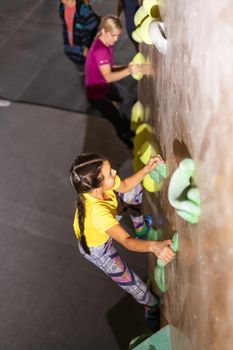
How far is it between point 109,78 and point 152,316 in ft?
5.33

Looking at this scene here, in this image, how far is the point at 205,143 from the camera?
1144 millimetres

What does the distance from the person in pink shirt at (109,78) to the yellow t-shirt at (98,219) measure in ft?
2.88

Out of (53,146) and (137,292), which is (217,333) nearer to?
(137,292)

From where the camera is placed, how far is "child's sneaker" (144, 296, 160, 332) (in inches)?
104

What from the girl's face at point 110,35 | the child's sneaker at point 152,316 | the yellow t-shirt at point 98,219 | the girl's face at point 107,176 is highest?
the girl's face at point 110,35

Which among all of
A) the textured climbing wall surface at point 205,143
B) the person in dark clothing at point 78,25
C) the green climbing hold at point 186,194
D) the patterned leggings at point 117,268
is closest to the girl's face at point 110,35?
the person in dark clothing at point 78,25

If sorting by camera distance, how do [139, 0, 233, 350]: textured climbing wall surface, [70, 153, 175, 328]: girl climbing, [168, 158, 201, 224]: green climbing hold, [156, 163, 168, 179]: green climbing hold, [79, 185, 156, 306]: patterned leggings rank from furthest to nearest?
1. [79, 185, 156, 306]: patterned leggings
2. [70, 153, 175, 328]: girl climbing
3. [156, 163, 168, 179]: green climbing hold
4. [168, 158, 201, 224]: green climbing hold
5. [139, 0, 233, 350]: textured climbing wall surface

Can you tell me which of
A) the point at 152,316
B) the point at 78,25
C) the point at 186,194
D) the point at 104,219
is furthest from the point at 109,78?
the point at 186,194

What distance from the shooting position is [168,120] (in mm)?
1722

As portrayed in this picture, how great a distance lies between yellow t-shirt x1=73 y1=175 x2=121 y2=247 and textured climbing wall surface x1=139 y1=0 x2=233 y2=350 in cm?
43

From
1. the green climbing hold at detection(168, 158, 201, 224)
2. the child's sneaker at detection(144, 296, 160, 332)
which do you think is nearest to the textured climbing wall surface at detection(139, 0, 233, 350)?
the green climbing hold at detection(168, 158, 201, 224)

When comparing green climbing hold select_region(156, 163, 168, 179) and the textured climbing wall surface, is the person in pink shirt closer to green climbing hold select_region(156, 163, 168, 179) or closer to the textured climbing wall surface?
green climbing hold select_region(156, 163, 168, 179)

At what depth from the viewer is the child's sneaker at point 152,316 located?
264 centimetres

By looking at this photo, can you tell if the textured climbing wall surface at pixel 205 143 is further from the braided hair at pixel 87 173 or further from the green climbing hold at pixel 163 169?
the braided hair at pixel 87 173
